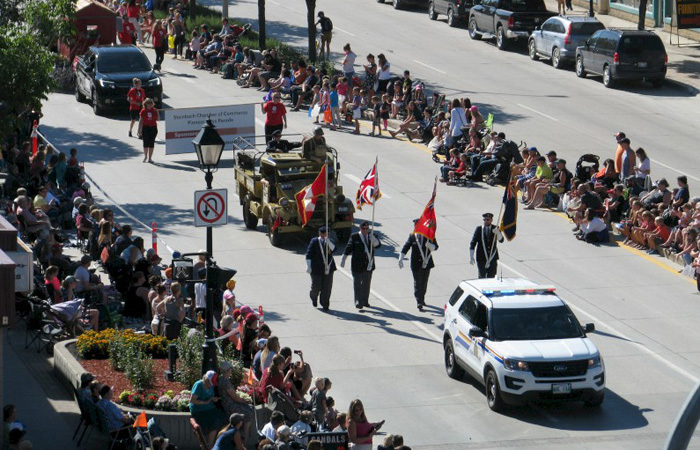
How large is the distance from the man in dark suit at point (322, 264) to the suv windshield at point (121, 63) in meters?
18.2

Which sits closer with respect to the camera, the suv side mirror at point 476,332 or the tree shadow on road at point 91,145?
the suv side mirror at point 476,332

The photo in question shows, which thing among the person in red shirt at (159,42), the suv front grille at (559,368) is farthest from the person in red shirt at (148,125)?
the suv front grille at (559,368)

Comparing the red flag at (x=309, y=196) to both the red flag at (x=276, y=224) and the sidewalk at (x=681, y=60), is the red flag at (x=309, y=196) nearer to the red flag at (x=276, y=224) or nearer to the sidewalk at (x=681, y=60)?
the red flag at (x=276, y=224)

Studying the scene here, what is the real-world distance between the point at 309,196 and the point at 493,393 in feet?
24.2

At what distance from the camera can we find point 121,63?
129 ft

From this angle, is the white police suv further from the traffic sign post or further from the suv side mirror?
the traffic sign post

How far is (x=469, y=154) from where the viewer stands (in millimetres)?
32312

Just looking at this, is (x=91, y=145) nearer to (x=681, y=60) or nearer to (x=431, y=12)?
(x=681, y=60)

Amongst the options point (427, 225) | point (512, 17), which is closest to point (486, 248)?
point (427, 225)

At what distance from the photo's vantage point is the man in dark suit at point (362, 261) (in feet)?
74.8

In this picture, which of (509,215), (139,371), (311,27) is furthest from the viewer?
(311,27)

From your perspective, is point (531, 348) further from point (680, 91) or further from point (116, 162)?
point (680, 91)

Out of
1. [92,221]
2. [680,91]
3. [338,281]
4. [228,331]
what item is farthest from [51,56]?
[680,91]

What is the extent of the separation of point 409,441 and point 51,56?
1242cm
